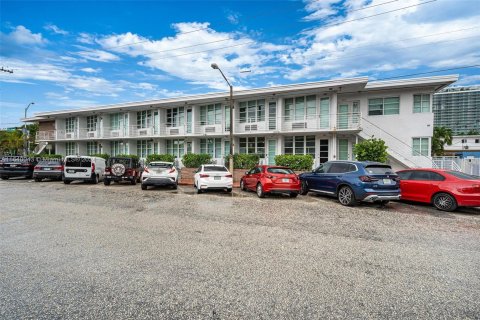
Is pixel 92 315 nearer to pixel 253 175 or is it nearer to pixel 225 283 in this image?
pixel 225 283

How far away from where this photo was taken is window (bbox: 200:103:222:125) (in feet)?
76.0

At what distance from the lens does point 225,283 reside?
10.8 feet

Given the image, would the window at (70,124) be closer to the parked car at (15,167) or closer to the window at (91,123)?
the window at (91,123)

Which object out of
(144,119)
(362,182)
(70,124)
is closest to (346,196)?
(362,182)

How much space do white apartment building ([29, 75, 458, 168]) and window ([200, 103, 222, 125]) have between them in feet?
0.30

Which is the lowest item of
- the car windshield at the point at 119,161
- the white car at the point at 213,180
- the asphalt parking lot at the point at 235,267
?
the asphalt parking lot at the point at 235,267

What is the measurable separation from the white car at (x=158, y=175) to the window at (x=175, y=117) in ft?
41.3

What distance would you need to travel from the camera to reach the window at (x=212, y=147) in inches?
921

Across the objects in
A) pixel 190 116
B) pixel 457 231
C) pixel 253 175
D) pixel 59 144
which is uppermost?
pixel 190 116

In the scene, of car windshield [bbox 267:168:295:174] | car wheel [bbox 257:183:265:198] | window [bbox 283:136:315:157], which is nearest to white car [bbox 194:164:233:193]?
car wheel [bbox 257:183:265:198]

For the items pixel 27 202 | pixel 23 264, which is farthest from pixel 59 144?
pixel 23 264

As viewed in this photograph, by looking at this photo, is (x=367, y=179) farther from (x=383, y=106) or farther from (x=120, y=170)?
(x=120, y=170)

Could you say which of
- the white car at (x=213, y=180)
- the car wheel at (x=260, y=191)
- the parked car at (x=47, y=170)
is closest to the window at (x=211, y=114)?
the white car at (x=213, y=180)

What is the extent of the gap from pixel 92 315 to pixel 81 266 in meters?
1.49
